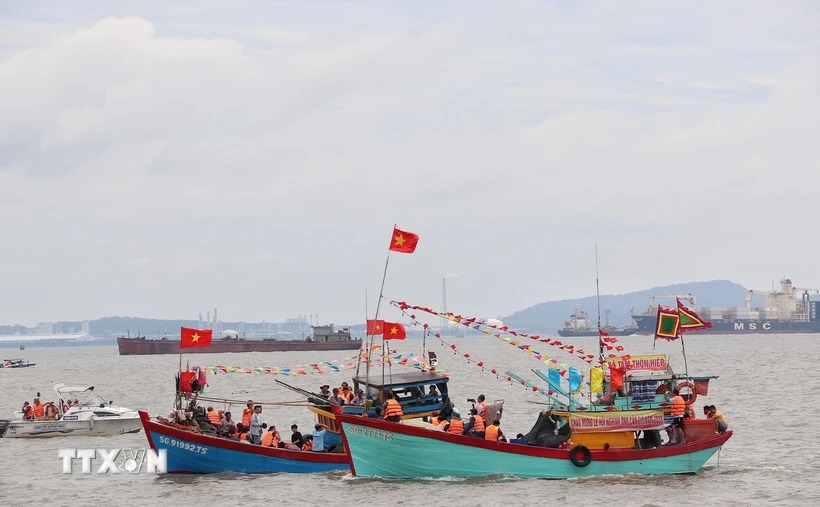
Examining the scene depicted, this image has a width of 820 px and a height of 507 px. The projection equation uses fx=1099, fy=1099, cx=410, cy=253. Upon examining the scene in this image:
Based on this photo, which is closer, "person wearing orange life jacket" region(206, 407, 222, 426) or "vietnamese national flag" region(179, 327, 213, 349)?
"vietnamese national flag" region(179, 327, 213, 349)

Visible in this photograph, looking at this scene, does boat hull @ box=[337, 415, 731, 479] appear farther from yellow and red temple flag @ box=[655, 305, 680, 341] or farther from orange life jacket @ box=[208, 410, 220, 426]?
orange life jacket @ box=[208, 410, 220, 426]

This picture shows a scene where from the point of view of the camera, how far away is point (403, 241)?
30000 millimetres

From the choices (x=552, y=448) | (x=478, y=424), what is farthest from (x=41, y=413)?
(x=552, y=448)

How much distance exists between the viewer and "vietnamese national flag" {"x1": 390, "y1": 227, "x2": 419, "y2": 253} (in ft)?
98.0

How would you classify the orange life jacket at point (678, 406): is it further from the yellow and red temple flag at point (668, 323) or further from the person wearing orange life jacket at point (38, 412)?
the person wearing orange life jacket at point (38, 412)

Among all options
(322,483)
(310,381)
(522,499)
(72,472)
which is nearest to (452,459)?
(522,499)

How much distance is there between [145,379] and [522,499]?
7408cm

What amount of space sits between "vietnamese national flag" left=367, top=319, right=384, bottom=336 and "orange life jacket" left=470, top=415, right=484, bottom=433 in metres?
4.48

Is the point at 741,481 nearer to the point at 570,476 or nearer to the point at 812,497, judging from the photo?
the point at 812,497

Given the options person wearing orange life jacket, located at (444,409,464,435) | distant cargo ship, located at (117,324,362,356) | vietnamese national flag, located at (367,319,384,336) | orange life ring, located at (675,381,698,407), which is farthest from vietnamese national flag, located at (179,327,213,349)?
distant cargo ship, located at (117,324,362,356)

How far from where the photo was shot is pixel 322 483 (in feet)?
99.0

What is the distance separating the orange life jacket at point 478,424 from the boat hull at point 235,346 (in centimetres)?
13854

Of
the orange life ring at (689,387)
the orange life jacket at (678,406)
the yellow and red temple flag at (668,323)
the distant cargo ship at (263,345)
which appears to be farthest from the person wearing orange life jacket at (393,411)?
the distant cargo ship at (263,345)

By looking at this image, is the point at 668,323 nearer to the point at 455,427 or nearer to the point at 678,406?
the point at 678,406
